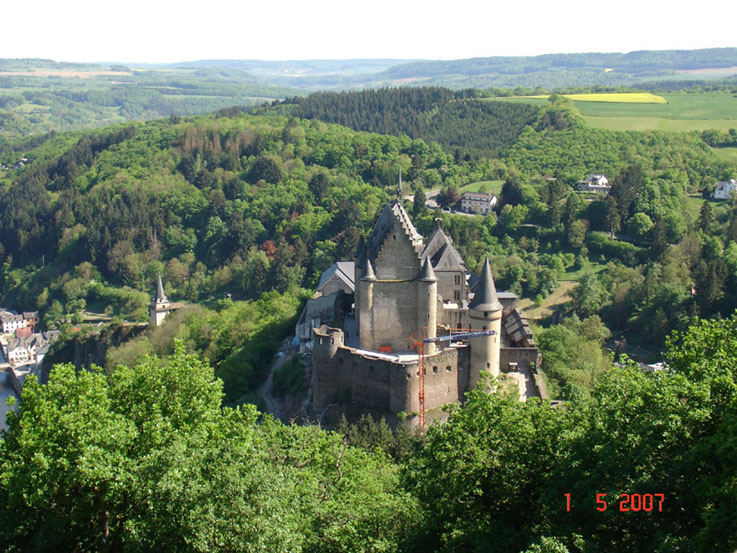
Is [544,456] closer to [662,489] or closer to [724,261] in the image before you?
[662,489]

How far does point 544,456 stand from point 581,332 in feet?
148

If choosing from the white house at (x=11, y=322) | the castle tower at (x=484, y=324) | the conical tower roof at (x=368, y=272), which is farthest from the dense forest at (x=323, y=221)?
the conical tower roof at (x=368, y=272)

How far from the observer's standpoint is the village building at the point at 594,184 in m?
107

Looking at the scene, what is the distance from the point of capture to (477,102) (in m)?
164

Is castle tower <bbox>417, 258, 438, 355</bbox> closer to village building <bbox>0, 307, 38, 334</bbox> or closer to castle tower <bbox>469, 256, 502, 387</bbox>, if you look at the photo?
castle tower <bbox>469, 256, 502, 387</bbox>

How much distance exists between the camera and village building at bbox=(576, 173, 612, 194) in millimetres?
107425

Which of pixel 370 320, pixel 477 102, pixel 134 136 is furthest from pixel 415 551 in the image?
pixel 134 136

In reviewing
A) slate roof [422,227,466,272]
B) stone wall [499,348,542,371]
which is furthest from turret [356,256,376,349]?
stone wall [499,348,542,371]

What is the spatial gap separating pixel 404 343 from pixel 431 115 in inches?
4910

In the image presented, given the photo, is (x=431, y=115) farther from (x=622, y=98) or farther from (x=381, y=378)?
(x=381, y=378)

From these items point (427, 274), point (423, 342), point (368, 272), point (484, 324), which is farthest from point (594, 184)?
point (423, 342)

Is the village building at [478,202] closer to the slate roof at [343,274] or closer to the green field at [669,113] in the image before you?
the green field at [669,113]

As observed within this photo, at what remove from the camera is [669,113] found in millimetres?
143750

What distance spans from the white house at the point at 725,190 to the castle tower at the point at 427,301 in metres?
71.7
